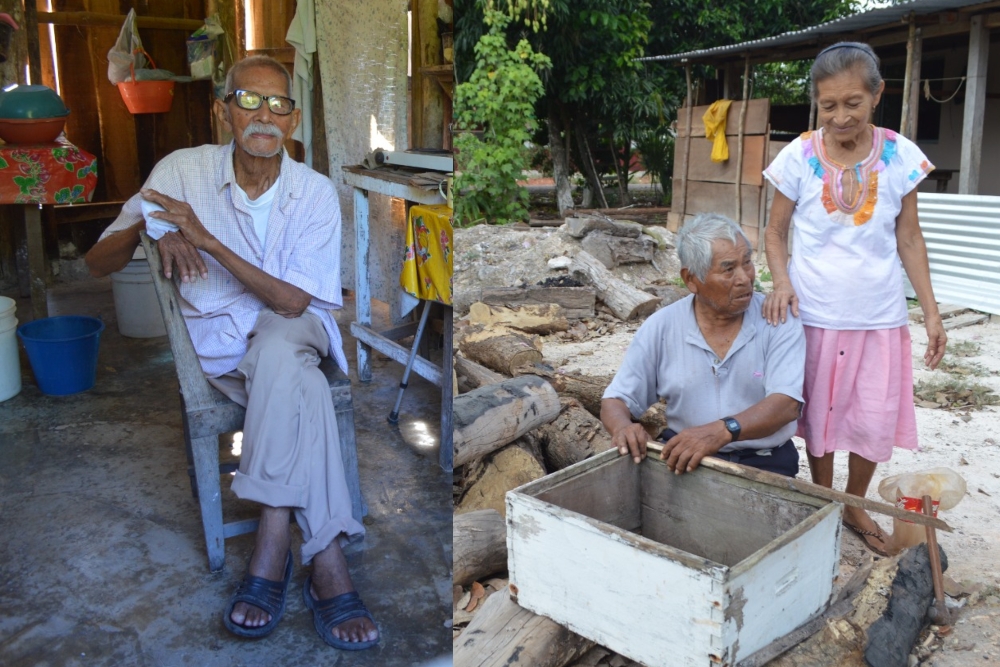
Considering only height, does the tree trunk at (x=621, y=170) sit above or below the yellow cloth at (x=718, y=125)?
below

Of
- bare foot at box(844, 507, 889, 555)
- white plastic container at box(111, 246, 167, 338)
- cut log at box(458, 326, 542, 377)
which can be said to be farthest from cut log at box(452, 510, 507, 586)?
white plastic container at box(111, 246, 167, 338)

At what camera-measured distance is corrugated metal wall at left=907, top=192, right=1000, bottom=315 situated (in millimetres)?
6168

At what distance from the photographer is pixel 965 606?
7.94 ft

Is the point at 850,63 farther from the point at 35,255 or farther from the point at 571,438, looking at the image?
the point at 35,255

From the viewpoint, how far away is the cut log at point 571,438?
3230 mm

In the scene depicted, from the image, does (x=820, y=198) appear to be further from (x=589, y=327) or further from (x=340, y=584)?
(x=589, y=327)

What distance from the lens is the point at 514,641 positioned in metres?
2.01

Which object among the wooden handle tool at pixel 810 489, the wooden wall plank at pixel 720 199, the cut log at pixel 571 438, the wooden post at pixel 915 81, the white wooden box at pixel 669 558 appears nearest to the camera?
the white wooden box at pixel 669 558

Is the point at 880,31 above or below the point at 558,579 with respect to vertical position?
above

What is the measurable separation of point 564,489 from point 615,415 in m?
0.29

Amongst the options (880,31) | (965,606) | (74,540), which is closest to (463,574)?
(74,540)

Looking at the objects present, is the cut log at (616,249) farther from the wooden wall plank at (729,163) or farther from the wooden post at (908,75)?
the wooden post at (908,75)

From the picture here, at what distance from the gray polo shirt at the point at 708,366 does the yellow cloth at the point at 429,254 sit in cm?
108

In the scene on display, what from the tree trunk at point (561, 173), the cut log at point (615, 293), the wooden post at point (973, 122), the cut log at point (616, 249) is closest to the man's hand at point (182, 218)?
the cut log at point (615, 293)
